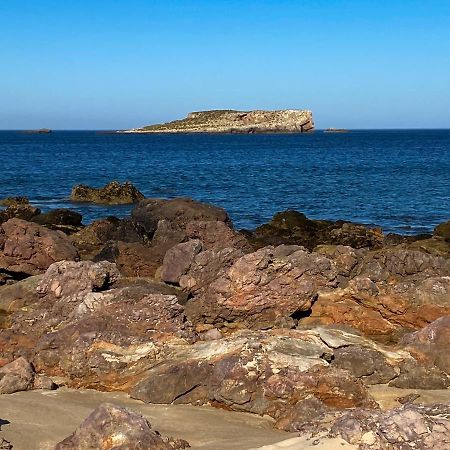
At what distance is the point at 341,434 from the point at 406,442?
75 cm

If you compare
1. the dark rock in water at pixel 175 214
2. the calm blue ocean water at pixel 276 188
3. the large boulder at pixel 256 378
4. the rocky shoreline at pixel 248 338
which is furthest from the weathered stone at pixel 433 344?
the calm blue ocean water at pixel 276 188

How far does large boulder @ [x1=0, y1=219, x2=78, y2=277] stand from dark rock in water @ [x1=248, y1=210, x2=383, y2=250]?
8.61m

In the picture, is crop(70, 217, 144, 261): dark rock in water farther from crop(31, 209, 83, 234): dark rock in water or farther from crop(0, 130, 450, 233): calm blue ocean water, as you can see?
crop(0, 130, 450, 233): calm blue ocean water

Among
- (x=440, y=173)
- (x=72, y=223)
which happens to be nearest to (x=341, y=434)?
(x=72, y=223)

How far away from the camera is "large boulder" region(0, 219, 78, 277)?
70.3 ft

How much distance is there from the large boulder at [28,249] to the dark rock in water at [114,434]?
13320 mm

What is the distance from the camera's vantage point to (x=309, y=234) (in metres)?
32.5

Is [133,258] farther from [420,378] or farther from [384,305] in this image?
[420,378]

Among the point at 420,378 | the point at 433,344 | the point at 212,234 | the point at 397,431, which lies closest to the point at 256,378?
the point at 420,378

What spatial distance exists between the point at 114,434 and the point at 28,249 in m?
14.1

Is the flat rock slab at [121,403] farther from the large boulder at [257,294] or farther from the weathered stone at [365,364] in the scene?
the large boulder at [257,294]

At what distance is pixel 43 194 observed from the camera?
59.9m

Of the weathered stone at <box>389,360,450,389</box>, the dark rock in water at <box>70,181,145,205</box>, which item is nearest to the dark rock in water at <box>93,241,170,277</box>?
the weathered stone at <box>389,360,450,389</box>

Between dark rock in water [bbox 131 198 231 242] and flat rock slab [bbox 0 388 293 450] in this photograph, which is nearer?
flat rock slab [bbox 0 388 293 450]
